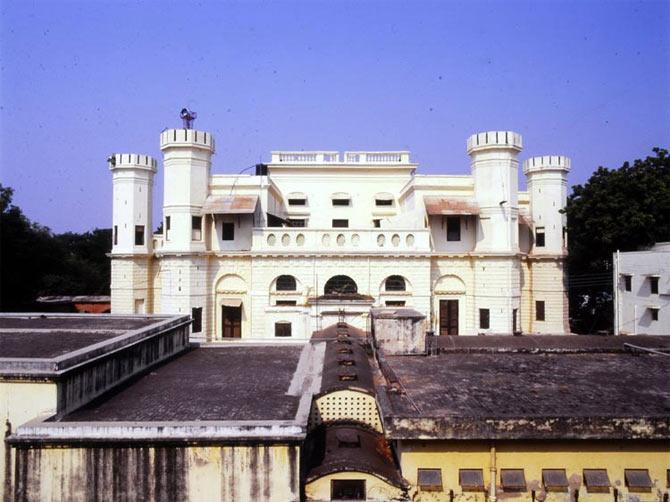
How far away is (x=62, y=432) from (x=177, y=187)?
20.3 meters

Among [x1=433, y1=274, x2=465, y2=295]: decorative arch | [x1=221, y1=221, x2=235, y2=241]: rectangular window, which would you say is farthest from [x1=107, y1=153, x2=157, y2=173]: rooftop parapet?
[x1=433, y1=274, x2=465, y2=295]: decorative arch

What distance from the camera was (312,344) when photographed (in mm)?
15562

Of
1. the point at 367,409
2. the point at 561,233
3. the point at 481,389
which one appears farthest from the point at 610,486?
the point at 561,233

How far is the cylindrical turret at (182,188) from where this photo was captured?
2673 centimetres

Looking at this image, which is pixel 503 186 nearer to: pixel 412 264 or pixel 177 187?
pixel 412 264

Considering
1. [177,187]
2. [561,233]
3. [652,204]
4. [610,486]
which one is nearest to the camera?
[610,486]

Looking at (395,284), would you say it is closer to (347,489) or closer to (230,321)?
(230,321)

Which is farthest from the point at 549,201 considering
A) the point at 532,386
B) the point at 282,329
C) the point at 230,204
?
the point at 532,386

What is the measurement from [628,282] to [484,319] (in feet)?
22.7

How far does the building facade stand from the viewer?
23.0 m

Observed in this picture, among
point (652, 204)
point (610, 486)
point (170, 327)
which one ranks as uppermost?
point (652, 204)

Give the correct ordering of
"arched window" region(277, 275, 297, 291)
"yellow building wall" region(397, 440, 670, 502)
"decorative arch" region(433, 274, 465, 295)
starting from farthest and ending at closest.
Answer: "decorative arch" region(433, 274, 465, 295), "arched window" region(277, 275, 297, 291), "yellow building wall" region(397, 440, 670, 502)

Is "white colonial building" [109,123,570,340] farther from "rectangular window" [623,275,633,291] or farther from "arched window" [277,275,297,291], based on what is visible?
"rectangular window" [623,275,633,291]

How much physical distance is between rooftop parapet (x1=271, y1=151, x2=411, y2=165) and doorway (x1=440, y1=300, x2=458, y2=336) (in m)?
9.33
